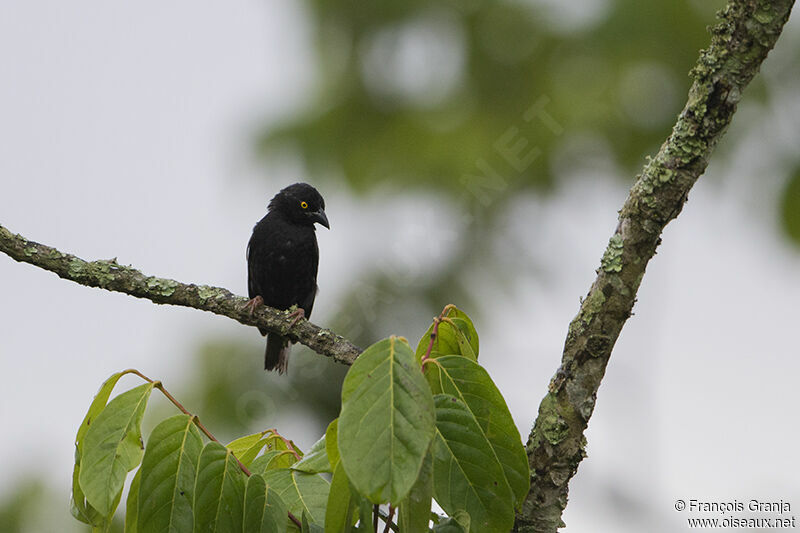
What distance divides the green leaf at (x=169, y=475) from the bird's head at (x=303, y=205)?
4.17 meters

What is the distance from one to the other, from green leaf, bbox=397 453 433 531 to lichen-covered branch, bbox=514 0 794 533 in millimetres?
645

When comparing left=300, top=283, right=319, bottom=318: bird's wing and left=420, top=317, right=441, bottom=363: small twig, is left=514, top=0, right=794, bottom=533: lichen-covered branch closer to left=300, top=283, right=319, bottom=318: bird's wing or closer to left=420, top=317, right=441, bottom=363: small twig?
left=420, top=317, right=441, bottom=363: small twig

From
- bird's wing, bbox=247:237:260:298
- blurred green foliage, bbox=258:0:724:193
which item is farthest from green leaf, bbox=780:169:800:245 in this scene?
bird's wing, bbox=247:237:260:298

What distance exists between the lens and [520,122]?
8.39 m

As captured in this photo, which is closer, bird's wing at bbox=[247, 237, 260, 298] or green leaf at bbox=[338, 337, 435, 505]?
green leaf at bbox=[338, 337, 435, 505]

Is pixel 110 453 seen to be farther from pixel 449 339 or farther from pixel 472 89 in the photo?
pixel 472 89

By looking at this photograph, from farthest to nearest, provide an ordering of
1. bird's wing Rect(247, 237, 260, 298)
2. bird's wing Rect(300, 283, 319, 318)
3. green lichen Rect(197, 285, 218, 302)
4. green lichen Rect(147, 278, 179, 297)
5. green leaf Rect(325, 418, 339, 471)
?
bird's wing Rect(300, 283, 319, 318)
bird's wing Rect(247, 237, 260, 298)
green lichen Rect(197, 285, 218, 302)
green lichen Rect(147, 278, 179, 297)
green leaf Rect(325, 418, 339, 471)

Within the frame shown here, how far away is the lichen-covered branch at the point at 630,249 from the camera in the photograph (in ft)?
6.51

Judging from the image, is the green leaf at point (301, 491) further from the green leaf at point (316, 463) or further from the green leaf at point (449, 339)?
the green leaf at point (449, 339)

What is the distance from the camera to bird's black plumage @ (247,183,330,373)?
19.4 ft

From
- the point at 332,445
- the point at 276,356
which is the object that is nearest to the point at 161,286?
the point at 332,445

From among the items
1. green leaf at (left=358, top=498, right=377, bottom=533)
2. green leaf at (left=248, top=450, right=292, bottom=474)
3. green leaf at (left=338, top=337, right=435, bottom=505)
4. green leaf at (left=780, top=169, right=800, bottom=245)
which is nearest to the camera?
green leaf at (left=338, top=337, right=435, bottom=505)

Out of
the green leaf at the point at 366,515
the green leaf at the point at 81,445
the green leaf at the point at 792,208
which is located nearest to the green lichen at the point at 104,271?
the green leaf at the point at 81,445

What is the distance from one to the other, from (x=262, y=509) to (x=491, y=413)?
0.56 metres
